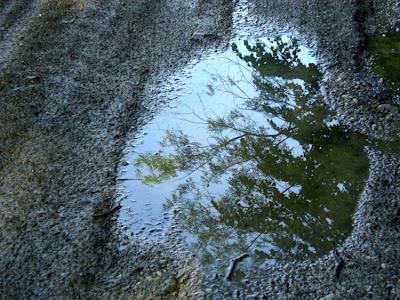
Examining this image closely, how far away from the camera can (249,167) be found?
380 cm

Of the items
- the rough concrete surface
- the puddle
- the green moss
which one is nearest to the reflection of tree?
the puddle

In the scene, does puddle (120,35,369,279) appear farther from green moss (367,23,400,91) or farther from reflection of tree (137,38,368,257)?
green moss (367,23,400,91)

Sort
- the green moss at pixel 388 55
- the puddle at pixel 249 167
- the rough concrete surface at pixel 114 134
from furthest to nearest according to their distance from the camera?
the green moss at pixel 388 55
the puddle at pixel 249 167
the rough concrete surface at pixel 114 134

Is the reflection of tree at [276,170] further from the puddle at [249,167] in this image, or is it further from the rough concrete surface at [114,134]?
the rough concrete surface at [114,134]

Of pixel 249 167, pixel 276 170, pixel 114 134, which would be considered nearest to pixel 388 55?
pixel 276 170

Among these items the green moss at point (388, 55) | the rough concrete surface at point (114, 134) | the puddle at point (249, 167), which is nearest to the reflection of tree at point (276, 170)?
the puddle at point (249, 167)

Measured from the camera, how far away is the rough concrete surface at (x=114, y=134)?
288 centimetres

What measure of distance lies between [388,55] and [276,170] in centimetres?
176

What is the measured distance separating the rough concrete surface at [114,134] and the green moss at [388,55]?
93mm

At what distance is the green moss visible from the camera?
432 centimetres

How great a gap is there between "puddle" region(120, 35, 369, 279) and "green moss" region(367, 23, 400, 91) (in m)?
0.56

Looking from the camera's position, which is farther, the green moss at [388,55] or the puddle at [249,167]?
the green moss at [388,55]

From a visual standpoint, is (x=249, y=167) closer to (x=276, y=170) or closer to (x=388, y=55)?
(x=276, y=170)

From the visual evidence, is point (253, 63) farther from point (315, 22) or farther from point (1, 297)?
point (1, 297)
